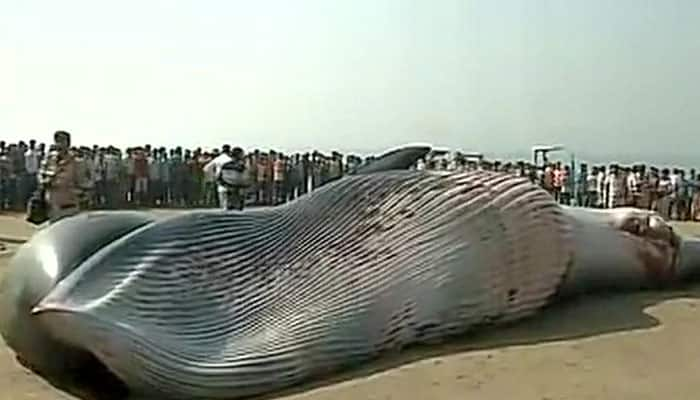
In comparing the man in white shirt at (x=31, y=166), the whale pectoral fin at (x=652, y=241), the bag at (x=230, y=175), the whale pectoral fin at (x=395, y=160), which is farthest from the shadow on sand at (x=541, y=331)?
the man in white shirt at (x=31, y=166)

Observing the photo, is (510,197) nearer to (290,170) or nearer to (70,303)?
(70,303)

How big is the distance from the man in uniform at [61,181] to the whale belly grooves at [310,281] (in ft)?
15.7

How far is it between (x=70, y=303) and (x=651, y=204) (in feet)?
70.9

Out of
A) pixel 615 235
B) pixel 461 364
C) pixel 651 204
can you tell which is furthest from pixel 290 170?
pixel 461 364

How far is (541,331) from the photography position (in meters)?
8.85

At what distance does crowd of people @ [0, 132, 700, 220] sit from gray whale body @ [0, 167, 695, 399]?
55.6 feet

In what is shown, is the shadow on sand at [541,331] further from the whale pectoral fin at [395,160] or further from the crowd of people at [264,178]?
the crowd of people at [264,178]

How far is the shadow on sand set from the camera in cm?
806

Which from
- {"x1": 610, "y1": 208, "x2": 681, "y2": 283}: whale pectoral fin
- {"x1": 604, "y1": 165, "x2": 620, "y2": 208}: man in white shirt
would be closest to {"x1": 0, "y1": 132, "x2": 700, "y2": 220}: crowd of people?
{"x1": 604, "y1": 165, "x2": 620, "y2": 208}: man in white shirt

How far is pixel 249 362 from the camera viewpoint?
7785mm

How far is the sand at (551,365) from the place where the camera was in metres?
7.32

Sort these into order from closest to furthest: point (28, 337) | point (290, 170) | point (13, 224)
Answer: point (28, 337)
point (13, 224)
point (290, 170)

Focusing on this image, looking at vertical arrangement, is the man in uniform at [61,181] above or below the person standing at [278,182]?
above

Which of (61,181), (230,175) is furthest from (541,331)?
(230,175)
